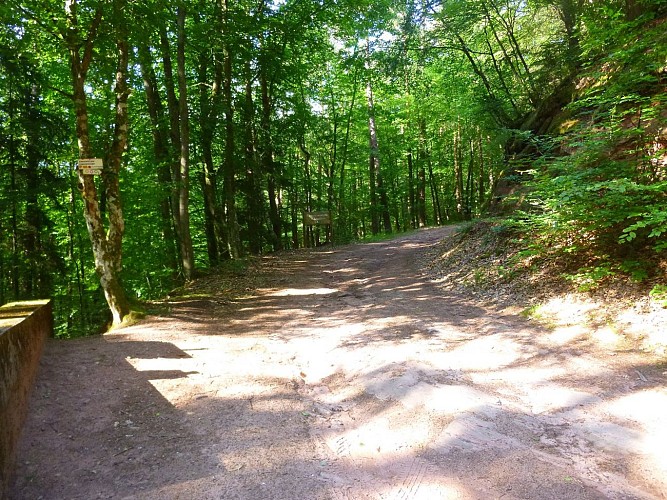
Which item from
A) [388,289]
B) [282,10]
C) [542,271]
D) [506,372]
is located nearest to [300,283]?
[388,289]

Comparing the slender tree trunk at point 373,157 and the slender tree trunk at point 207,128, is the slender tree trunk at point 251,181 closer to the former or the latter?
the slender tree trunk at point 207,128

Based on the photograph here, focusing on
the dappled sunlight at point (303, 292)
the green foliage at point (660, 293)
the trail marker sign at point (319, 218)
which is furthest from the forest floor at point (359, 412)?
the trail marker sign at point (319, 218)

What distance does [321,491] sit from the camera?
10.2 ft

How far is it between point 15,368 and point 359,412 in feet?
11.0

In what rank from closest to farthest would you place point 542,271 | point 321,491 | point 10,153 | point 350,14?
point 321,491 → point 542,271 → point 10,153 → point 350,14

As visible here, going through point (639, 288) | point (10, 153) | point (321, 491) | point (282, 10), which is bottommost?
point (321, 491)

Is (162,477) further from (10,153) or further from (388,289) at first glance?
(10,153)

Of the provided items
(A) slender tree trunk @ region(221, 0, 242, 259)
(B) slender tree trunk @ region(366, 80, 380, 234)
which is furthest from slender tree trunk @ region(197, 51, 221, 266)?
(B) slender tree trunk @ region(366, 80, 380, 234)

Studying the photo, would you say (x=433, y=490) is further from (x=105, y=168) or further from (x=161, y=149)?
(x=161, y=149)

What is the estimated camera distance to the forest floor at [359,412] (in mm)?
3139

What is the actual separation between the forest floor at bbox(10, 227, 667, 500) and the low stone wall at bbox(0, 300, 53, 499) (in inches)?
7.3

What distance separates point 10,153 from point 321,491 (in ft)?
46.0

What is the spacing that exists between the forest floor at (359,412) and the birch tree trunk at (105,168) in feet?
3.55

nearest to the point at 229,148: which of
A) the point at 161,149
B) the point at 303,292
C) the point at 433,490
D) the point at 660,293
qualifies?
the point at 161,149
